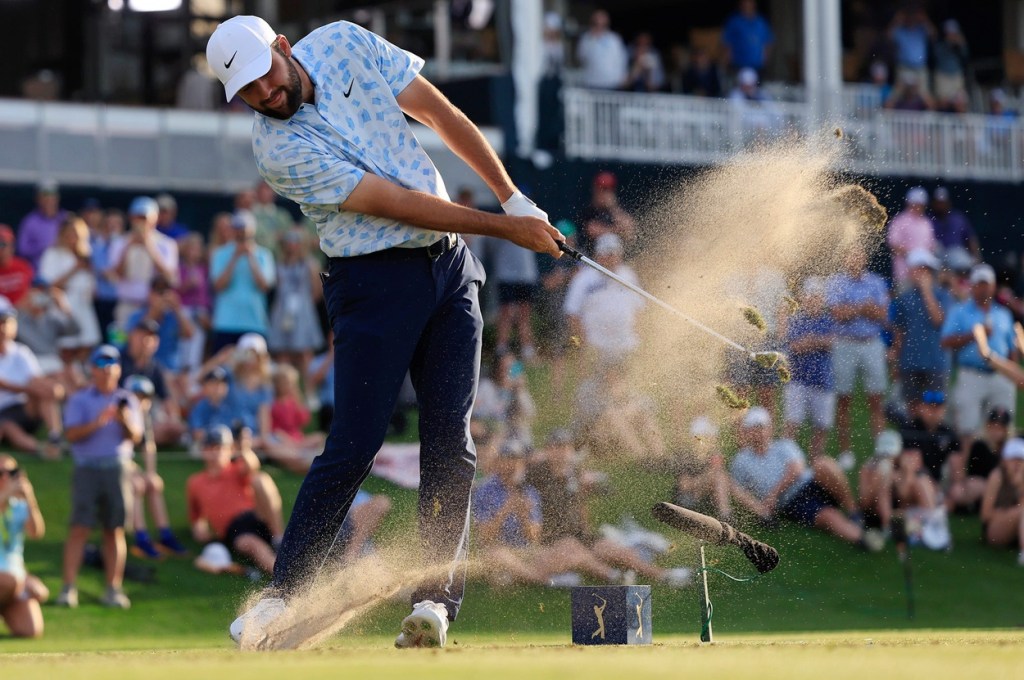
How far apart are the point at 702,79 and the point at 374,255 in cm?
1891

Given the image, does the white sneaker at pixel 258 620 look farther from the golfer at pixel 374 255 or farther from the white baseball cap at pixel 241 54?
the white baseball cap at pixel 241 54

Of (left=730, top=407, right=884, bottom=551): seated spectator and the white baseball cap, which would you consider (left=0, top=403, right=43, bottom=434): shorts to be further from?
the white baseball cap

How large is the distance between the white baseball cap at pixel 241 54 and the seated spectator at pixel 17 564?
599 centimetres

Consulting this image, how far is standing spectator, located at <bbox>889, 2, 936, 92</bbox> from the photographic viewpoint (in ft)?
84.6

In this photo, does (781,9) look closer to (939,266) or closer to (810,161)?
(939,266)

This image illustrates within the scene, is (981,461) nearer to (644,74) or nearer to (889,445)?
(889,445)

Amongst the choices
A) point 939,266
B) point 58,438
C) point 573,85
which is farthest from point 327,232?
point 573,85

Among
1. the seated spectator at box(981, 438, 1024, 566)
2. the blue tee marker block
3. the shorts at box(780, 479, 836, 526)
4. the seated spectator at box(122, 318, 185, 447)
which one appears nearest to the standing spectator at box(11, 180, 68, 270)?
the seated spectator at box(122, 318, 185, 447)

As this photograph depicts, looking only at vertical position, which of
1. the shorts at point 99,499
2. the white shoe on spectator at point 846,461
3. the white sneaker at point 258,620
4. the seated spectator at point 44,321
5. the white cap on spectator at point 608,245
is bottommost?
the white shoe on spectator at point 846,461

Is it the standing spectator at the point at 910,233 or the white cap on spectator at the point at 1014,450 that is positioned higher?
the standing spectator at the point at 910,233

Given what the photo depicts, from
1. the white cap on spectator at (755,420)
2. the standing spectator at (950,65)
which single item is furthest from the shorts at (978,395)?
the standing spectator at (950,65)

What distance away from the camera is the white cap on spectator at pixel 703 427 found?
9.98 meters

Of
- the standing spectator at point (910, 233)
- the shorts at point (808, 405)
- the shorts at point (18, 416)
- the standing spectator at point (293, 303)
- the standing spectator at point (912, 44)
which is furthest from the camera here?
the standing spectator at point (912, 44)

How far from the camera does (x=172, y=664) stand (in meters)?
4.98
